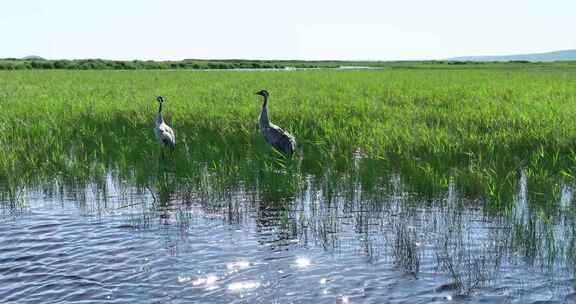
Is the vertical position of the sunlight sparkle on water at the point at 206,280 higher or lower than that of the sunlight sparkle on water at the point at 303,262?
lower

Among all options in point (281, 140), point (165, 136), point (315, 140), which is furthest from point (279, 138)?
Answer: point (165, 136)

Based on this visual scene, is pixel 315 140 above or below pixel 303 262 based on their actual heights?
above

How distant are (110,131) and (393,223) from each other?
29.6ft

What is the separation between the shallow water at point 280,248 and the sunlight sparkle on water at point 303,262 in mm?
11

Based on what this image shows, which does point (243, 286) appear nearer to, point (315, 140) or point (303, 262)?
point (303, 262)

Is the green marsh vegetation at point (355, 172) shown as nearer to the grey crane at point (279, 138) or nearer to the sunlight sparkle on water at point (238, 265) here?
the grey crane at point (279, 138)

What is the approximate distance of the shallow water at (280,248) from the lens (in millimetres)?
5266

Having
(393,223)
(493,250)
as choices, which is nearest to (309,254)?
(393,223)

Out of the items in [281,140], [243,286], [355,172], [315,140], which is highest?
[281,140]

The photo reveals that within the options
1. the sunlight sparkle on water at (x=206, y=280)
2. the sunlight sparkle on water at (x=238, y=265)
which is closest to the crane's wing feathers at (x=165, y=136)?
the sunlight sparkle on water at (x=238, y=265)

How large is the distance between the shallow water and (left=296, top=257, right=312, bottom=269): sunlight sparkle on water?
11mm

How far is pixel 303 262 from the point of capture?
6.05 metres

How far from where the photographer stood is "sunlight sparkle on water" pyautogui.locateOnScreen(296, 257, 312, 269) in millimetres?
5949

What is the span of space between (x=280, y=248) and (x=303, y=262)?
1.68ft
